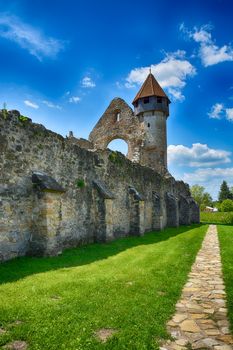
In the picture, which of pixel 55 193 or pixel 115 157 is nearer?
pixel 55 193

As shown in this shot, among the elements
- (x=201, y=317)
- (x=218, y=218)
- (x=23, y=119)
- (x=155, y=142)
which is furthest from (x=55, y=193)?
(x=218, y=218)

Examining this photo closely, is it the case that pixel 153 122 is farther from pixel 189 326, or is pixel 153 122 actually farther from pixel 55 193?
pixel 189 326

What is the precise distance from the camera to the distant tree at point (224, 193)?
87.7 metres

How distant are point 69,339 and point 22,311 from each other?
111 centimetres

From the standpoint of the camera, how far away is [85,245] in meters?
11.3

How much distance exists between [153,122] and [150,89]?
438 centimetres

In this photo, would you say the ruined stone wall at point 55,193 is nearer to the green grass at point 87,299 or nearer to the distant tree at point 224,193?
the green grass at point 87,299

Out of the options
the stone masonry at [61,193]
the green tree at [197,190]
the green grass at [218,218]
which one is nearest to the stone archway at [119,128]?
the stone masonry at [61,193]

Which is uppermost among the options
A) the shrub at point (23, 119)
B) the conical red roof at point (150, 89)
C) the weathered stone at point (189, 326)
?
the conical red roof at point (150, 89)

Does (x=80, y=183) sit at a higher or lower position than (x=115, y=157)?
lower

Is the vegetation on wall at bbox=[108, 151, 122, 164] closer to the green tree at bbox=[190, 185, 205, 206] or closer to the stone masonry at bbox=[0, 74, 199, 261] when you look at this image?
the stone masonry at bbox=[0, 74, 199, 261]

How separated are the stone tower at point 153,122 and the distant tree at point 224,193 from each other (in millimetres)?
59989

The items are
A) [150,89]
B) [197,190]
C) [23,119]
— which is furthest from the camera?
[197,190]

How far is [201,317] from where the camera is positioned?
4645 millimetres
